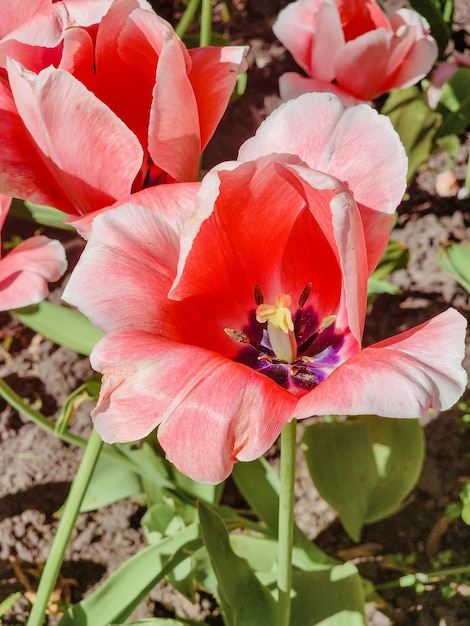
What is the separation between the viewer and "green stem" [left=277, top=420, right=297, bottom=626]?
0.69 m

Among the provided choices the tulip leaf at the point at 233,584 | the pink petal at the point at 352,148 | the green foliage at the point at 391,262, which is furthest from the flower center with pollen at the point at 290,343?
the green foliage at the point at 391,262

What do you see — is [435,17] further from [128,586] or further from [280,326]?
[128,586]

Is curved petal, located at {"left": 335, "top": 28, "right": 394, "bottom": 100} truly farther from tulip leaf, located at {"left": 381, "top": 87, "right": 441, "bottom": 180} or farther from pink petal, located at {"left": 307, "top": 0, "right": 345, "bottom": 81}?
tulip leaf, located at {"left": 381, "top": 87, "right": 441, "bottom": 180}

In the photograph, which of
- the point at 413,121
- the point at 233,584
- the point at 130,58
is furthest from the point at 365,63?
the point at 233,584

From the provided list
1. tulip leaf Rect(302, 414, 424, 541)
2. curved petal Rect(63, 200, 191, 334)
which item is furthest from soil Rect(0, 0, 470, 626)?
curved petal Rect(63, 200, 191, 334)

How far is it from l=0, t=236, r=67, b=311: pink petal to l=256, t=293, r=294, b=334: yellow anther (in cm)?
29

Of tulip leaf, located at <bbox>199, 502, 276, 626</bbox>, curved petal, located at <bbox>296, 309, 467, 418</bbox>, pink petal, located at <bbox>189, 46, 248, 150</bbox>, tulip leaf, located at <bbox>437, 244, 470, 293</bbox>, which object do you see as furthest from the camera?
tulip leaf, located at <bbox>437, 244, 470, 293</bbox>

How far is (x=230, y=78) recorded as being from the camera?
0.81 meters

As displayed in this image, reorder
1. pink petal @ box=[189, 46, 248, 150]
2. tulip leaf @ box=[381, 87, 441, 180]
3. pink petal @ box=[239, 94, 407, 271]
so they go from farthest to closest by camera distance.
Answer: tulip leaf @ box=[381, 87, 441, 180], pink petal @ box=[189, 46, 248, 150], pink petal @ box=[239, 94, 407, 271]

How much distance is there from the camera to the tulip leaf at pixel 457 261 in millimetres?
1229

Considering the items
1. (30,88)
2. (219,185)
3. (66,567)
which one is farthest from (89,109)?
(66,567)

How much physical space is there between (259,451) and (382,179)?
11.4 inches

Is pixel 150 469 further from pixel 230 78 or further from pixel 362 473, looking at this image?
pixel 230 78

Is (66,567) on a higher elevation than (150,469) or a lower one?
lower
